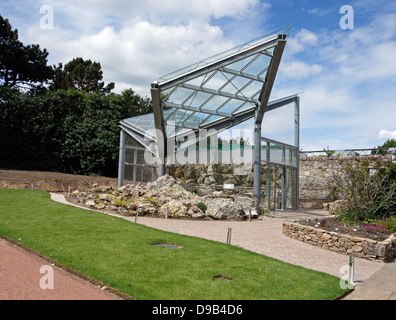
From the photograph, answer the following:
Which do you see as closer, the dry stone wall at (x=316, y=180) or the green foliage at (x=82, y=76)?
the dry stone wall at (x=316, y=180)

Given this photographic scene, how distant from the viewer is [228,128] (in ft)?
72.4

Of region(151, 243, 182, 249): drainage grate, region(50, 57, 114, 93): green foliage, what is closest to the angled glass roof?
region(151, 243, 182, 249): drainage grate

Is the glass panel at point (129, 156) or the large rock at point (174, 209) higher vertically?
the glass panel at point (129, 156)

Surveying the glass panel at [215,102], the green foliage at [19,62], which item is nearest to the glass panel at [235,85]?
the glass panel at [215,102]

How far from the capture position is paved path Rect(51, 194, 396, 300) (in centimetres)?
657

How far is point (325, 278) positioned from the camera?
679 cm

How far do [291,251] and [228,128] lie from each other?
13.4m

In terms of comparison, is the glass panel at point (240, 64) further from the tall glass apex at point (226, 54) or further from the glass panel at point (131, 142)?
the glass panel at point (131, 142)

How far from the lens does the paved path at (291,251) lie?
6570 mm

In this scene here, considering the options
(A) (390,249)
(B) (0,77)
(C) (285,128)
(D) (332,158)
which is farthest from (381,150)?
(B) (0,77)

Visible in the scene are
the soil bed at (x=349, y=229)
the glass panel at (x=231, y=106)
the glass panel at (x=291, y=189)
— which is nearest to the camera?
the soil bed at (x=349, y=229)

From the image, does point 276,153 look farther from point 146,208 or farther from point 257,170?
point 146,208

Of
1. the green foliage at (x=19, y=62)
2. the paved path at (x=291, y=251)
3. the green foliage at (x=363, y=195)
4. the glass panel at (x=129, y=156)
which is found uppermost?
the green foliage at (x=19, y=62)
